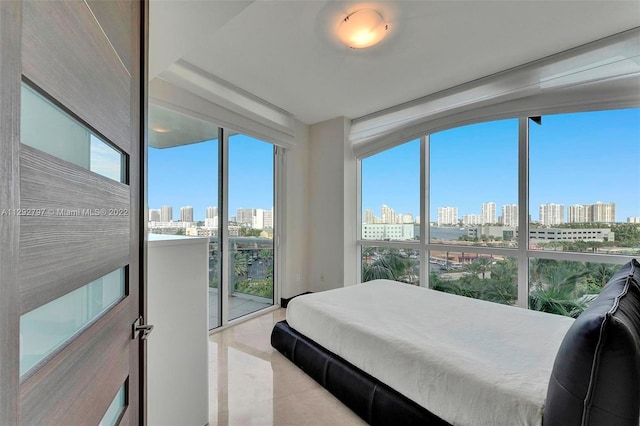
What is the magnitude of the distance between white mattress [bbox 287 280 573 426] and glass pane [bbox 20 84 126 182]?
1632mm

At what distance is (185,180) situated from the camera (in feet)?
9.36

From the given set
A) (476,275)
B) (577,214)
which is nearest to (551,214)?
(577,214)

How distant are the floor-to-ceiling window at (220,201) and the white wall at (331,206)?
68cm

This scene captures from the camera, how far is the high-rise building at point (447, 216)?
328 cm

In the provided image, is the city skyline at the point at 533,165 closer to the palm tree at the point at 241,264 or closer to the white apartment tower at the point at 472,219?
the white apartment tower at the point at 472,219

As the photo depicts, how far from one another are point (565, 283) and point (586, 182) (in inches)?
37.5

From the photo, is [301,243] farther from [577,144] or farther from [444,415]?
[577,144]

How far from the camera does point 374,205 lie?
13.1ft

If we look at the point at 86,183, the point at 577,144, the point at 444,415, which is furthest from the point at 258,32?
Answer: the point at 577,144

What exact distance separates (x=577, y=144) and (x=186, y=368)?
3.66 m

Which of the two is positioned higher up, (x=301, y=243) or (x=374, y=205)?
(x=374, y=205)

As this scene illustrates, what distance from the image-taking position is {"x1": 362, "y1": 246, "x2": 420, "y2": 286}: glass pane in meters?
3.56

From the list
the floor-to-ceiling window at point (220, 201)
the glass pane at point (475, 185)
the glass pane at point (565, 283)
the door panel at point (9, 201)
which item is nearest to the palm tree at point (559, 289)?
the glass pane at point (565, 283)

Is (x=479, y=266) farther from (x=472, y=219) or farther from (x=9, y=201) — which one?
(x=9, y=201)
